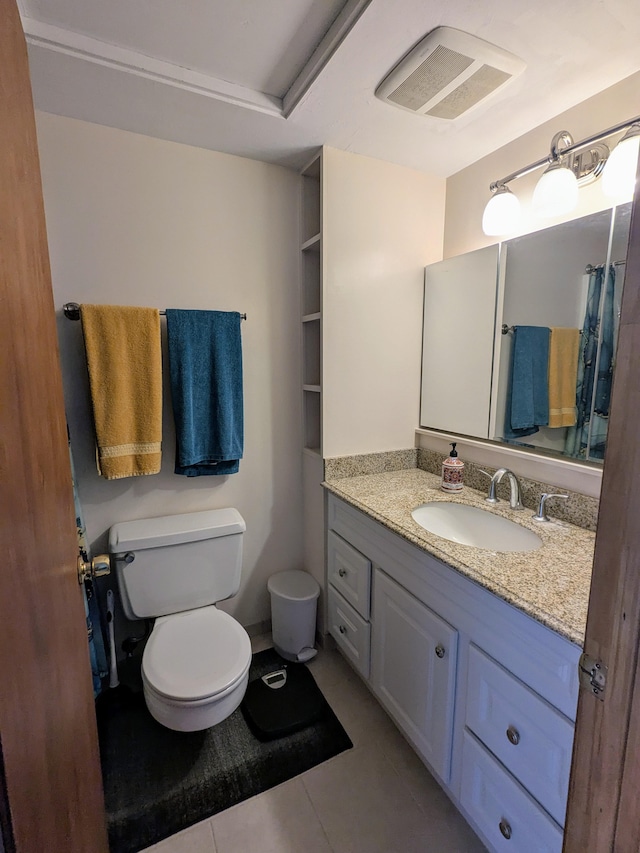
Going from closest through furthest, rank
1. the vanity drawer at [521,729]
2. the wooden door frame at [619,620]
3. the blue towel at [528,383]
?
1. the wooden door frame at [619,620]
2. the vanity drawer at [521,729]
3. the blue towel at [528,383]

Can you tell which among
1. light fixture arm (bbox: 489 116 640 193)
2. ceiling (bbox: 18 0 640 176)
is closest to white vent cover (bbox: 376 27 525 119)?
ceiling (bbox: 18 0 640 176)

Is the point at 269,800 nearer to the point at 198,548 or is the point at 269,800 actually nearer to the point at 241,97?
the point at 198,548

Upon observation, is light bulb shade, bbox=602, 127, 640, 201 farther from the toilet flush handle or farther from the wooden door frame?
the toilet flush handle

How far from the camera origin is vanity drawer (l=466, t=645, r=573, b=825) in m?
0.82

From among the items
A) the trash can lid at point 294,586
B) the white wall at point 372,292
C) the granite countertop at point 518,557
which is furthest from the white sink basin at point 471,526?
the trash can lid at point 294,586

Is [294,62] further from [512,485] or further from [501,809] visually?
[501,809]

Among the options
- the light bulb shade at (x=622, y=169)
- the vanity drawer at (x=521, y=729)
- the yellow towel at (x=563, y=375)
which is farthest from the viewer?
the yellow towel at (x=563, y=375)

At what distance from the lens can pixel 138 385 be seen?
4.89ft

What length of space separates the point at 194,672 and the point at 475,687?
87 cm

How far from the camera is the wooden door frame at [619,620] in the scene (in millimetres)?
465

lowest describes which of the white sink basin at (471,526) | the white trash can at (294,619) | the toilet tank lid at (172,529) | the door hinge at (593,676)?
the white trash can at (294,619)

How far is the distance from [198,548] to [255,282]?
119 cm

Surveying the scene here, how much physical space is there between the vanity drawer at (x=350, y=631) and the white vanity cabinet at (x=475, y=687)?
0.10 ft

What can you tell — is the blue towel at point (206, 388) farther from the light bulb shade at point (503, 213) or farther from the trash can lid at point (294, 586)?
the light bulb shade at point (503, 213)
